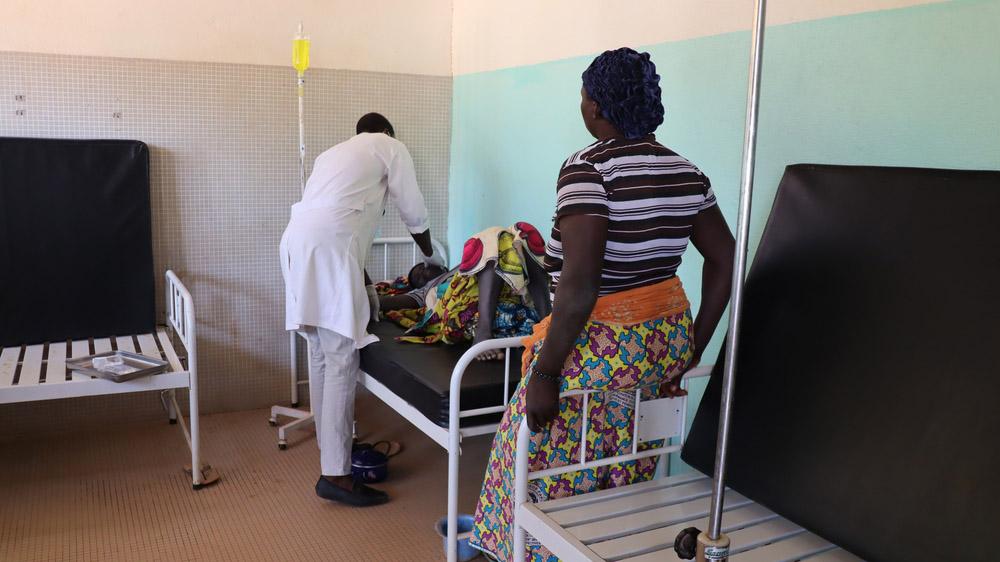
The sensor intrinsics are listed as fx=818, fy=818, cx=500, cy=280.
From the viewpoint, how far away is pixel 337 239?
3.21m

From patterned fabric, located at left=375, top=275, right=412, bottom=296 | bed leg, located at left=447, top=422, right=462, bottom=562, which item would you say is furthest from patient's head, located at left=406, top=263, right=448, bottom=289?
bed leg, located at left=447, top=422, right=462, bottom=562

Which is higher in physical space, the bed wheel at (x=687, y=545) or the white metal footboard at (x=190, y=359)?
the bed wheel at (x=687, y=545)

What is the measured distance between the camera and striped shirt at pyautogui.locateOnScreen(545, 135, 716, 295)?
6.03ft

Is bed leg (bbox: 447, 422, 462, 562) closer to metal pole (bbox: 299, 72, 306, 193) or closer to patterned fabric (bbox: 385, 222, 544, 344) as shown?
patterned fabric (bbox: 385, 222, 544, 344)

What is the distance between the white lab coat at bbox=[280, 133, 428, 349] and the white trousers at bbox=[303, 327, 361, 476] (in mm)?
65

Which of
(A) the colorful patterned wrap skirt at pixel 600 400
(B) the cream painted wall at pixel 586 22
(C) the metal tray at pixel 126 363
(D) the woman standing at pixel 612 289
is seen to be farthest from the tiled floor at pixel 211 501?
(B) the cream painted wall at pixel 586 22

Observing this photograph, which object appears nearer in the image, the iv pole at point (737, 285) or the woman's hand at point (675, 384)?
the iv pole at point (737, 285)

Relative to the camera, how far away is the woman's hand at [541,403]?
1.91 metres

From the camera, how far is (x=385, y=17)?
169 inches

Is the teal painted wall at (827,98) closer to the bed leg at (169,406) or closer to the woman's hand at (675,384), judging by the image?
the woman's hand at (675,384)

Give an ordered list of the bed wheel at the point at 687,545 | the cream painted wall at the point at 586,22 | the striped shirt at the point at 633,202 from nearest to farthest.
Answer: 1. the bed wheel at the point at 687,545
2. the striped shirt at the point at 633,202
3. the cream painted wall at the point at 586,22

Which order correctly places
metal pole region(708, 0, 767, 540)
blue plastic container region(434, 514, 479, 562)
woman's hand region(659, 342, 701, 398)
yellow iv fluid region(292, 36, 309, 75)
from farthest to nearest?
yellow iv fluid region(292, 36, 309, 75) < blue plastic container region(434, 514, 479, 562) < woman's hand region(659, 342, 701, 398) < metal pole region(708, 0, 767, 540)

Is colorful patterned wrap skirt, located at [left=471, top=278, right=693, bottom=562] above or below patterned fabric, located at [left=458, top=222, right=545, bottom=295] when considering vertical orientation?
below

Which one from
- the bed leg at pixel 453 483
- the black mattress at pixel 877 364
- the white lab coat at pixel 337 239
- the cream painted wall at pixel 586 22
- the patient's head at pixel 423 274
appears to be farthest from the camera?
the patient's head at pixel 423 274
